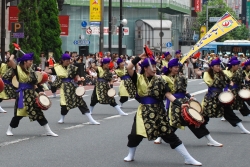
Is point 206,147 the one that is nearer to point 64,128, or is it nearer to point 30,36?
point 64,128

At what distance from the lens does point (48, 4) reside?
38.8 meters

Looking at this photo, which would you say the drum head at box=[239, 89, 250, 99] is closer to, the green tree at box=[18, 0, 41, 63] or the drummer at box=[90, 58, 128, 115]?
the drummer at box=[90, 58, 128, 115]

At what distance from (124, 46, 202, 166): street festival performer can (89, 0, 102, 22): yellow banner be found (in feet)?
105

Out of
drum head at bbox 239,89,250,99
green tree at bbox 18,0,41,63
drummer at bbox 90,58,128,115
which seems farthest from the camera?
green tree at bbox 18,0,41,63

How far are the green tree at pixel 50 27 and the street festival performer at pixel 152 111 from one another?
1114 inches

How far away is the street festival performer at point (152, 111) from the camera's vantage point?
33.9ft

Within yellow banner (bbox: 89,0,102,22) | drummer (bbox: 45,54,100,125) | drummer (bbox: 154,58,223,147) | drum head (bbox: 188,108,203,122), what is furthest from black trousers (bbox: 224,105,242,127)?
yellow banner (bbox: 89,0,102,22)

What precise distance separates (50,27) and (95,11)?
14.2ft

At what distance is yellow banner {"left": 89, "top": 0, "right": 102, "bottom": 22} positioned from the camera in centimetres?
4219

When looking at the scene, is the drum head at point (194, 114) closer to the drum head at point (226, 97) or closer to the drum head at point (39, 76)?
the drum head at point (226, 97)

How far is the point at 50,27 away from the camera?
39031mm

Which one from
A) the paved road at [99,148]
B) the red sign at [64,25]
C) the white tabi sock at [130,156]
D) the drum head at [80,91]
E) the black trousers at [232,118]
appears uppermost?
the red sign at [64,25]

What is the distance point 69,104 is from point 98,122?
3.75 ft

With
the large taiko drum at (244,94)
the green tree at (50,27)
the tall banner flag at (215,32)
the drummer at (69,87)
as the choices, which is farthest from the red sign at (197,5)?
the tall banner flag at (215,32)
